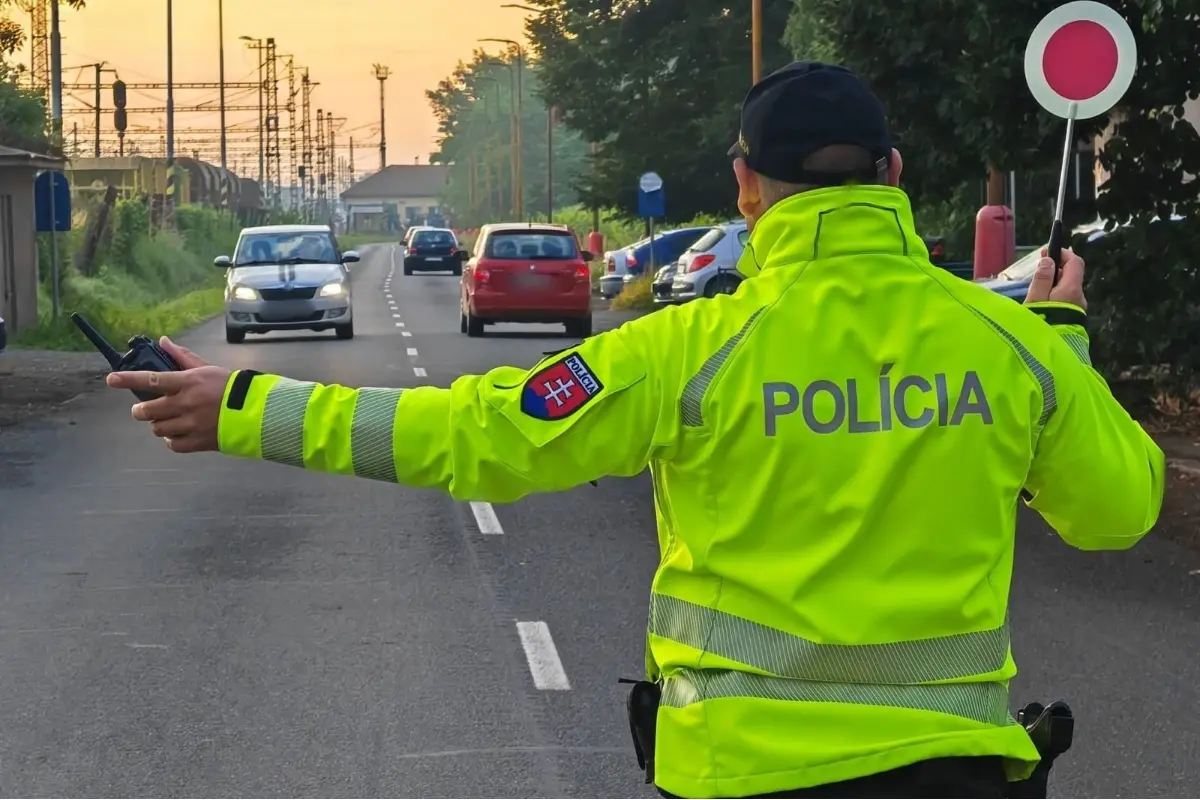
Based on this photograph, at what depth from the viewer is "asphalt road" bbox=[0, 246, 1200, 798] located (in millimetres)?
6543

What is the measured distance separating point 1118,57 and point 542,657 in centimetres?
441

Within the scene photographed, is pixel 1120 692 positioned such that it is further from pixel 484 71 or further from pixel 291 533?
pixel 484 71

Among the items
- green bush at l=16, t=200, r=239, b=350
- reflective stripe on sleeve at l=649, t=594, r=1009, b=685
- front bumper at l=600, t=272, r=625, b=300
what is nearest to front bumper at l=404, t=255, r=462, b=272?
green bush at l=16, t=200, r=239, b=350

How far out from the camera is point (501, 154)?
473 ft

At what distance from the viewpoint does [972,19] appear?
15.4 m

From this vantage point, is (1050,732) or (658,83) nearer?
(1050,732)

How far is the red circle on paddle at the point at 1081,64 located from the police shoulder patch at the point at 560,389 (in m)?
1.97

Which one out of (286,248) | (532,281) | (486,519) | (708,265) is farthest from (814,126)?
(708,265)

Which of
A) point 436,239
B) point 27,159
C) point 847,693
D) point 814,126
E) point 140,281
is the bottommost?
point 140,281

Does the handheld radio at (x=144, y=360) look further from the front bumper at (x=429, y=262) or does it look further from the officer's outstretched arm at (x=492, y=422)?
the front bumper at (x=429, y=262)

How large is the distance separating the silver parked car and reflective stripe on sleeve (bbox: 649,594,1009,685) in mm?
26907

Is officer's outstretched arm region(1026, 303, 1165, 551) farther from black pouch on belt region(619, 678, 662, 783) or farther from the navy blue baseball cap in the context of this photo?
black pouch on belt region(619, 678, 662, 783)

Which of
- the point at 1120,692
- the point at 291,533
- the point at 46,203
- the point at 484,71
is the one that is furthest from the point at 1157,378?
the point at 484,71

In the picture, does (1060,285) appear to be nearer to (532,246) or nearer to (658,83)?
(532,246)
